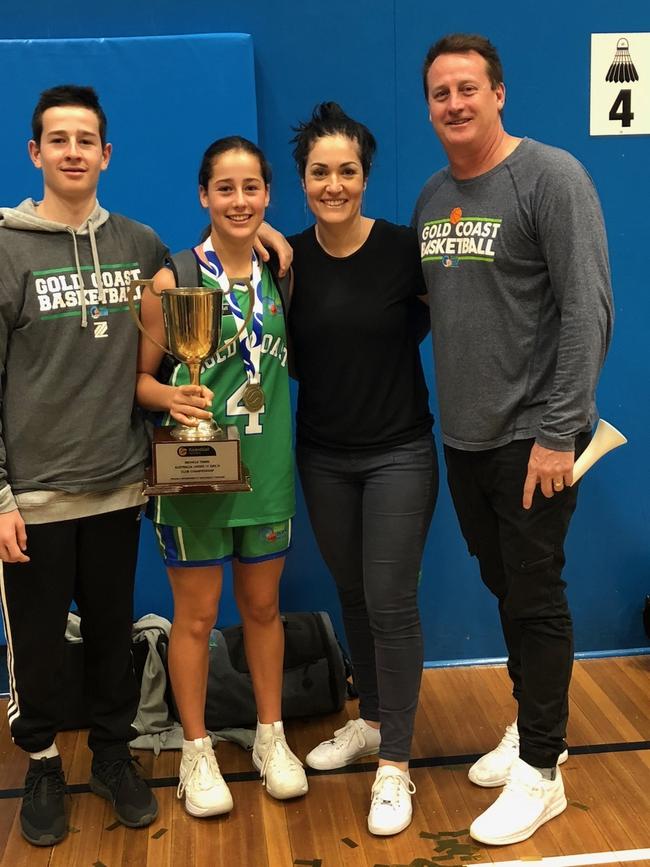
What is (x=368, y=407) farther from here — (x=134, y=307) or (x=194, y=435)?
(x=134, y=307)

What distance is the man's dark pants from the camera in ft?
7.30

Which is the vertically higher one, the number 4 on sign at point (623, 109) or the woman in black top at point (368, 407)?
the number 4 on sign at point (623, 109)

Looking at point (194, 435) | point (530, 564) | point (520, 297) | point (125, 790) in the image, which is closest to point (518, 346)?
point (520, 297)

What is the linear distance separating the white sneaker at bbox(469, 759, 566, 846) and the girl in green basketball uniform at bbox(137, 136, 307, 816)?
0.46m

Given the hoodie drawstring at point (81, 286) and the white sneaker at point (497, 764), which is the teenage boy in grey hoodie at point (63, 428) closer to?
the hoodie drawstring at point (81, 286)

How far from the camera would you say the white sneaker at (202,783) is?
7.91 ft

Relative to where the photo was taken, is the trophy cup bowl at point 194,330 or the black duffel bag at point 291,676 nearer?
the trophy cup bowl at point 194,330

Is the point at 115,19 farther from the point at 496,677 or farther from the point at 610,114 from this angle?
the point at 496,677

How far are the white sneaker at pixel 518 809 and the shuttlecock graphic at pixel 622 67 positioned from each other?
1883 millimetres

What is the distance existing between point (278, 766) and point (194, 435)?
89 centimetres

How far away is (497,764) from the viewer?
2.56 meters

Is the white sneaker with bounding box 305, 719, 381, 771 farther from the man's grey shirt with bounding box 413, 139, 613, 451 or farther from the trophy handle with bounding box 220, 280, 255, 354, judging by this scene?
the trophy handle with bounding box 220, 280, 255, 354

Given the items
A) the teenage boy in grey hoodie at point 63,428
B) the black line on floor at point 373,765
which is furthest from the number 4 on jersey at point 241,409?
the black line on floor at point 373,765

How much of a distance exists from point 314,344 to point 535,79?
1.17 meters
